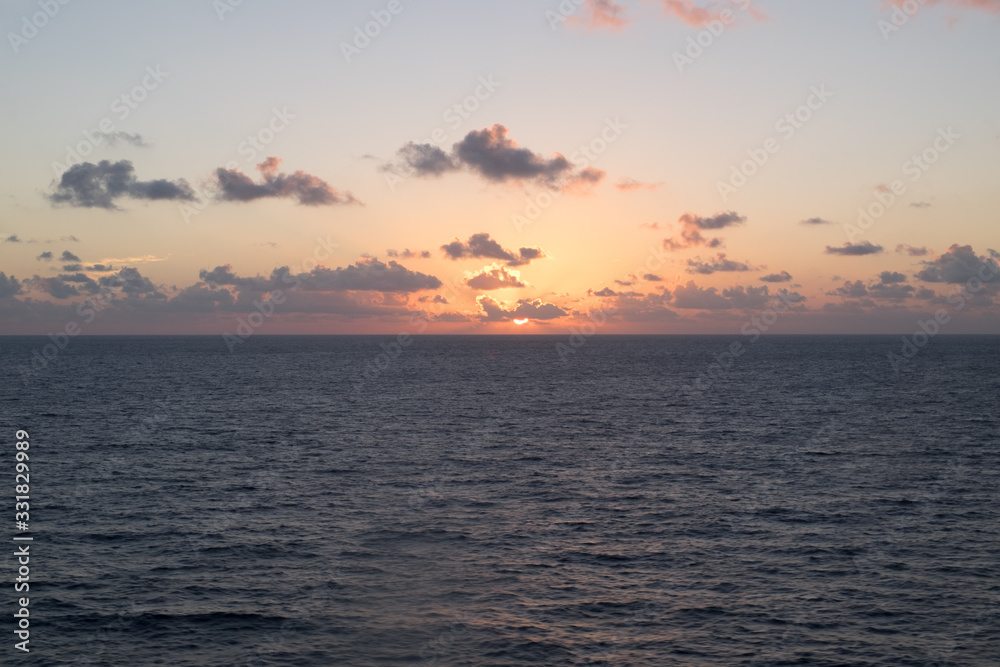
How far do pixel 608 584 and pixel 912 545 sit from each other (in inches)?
824

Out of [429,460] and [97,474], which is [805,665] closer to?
[429,460]

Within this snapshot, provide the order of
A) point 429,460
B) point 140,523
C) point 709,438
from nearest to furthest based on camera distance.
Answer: point 140,523, point 429,460, point 709,438

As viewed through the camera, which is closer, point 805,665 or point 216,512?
point 805,665

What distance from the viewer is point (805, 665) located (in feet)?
98.8

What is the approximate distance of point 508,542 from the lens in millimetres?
44781

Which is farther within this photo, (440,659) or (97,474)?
(97,474)

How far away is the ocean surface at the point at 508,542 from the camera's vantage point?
32.2 meters

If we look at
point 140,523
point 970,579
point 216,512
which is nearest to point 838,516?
point 970,579

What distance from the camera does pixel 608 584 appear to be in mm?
38219

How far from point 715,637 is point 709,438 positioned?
50926mm

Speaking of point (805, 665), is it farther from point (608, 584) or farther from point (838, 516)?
point (838, 516)

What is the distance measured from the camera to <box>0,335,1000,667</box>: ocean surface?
105 ft

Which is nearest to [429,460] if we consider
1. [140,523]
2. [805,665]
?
[140,523]

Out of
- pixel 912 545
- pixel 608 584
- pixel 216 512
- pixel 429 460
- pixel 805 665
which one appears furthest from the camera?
pixel 429 460
